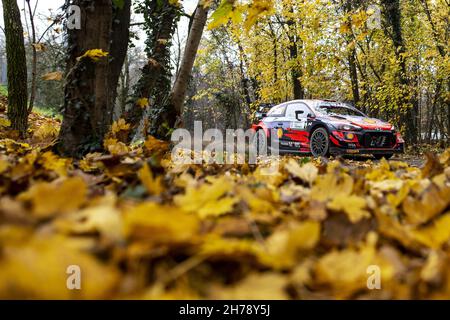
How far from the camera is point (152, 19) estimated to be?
35.0 ft

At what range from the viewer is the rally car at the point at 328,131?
8.47 metres

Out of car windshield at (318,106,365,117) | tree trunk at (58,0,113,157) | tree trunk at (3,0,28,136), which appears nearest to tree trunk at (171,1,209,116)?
tree trunk at (58,0,113,157)

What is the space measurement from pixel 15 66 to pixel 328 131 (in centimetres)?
635

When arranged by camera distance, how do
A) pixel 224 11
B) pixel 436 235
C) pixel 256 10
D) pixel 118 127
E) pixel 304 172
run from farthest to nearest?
pixel 118 127 < pixel 256 10 < pixel 224 11 < pixel 304 172 < pixel 436 235

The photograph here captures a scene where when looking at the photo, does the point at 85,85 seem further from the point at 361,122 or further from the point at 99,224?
the point at 361,122

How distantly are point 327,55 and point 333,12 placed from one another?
5.30 feet

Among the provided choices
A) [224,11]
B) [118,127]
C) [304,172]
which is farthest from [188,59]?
[304,172]

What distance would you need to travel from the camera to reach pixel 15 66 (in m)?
6.55

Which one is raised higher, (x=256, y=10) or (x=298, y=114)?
(x=298, y=114)

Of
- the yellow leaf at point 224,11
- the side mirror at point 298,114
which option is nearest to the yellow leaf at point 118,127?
the yellow leaf at point 224,11

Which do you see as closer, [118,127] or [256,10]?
[256,10]

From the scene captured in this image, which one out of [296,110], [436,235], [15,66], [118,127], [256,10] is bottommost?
[436,235]

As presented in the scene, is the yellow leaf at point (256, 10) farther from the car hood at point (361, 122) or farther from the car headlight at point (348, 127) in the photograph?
the car hood at point (361, 122)
